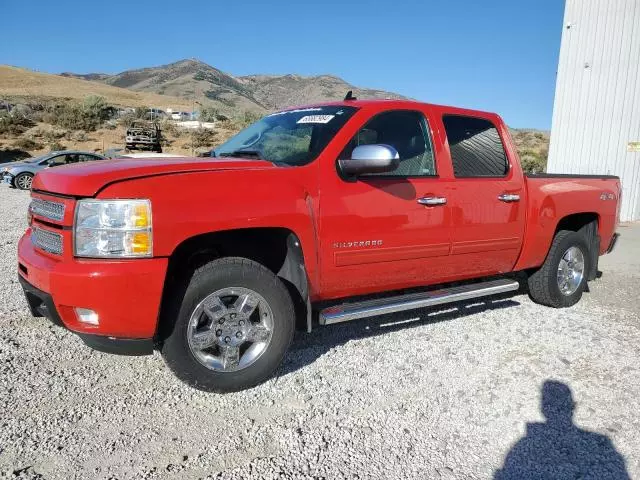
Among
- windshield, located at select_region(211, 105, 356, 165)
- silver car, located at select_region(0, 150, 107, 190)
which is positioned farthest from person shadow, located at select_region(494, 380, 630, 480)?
silver car, located at select_region(0, 150, 107, 190)

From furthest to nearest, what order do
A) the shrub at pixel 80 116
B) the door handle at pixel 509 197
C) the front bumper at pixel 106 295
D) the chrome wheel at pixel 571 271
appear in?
1. the shrub at pixel 80 116
2. the chrome wheel at pixel 571 271
3. the door handle at pixel 509 197
4. the front bumper at pixel 106 295

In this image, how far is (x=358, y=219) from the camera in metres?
3.63

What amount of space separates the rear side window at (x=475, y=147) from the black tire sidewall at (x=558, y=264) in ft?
3.86

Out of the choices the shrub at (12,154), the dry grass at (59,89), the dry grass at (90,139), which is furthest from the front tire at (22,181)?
the dry grass at (59,89)

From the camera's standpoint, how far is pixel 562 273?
18.0ft

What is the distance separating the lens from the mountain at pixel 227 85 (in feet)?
407

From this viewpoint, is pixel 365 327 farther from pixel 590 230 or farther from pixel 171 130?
pixel 171 130

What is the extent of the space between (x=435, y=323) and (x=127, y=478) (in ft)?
10.1

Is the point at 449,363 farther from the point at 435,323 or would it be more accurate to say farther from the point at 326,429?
the point at 326,429

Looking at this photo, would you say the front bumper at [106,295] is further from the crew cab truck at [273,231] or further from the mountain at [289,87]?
the mountain at [289,87]

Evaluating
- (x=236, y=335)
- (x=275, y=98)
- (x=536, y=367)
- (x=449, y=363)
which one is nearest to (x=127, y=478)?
(x=236, y=335)

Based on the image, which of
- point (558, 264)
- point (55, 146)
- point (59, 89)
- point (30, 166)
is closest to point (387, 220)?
point (558, 264)

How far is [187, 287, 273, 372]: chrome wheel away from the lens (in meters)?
3.20

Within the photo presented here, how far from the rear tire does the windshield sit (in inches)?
109
